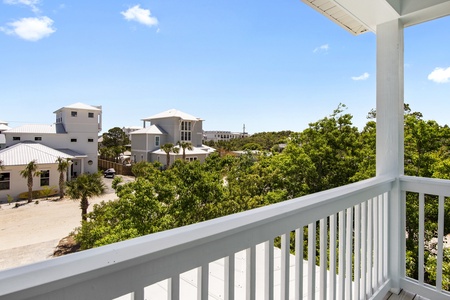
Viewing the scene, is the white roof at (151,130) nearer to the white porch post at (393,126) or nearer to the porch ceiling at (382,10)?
the porch ceiling at (382,10)

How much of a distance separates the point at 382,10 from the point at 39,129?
92.7 inches

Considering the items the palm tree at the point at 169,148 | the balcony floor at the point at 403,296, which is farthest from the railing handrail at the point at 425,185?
the palm tree at the point at 169,148

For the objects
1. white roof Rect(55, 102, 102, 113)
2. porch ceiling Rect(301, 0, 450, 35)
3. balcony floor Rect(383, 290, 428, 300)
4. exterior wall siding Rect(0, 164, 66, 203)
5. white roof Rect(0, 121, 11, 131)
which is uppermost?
porch ceiling Rect(301, 0, 450, 35)

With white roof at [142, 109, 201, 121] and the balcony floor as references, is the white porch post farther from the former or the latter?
white roof at [142, 109, 201, 121]

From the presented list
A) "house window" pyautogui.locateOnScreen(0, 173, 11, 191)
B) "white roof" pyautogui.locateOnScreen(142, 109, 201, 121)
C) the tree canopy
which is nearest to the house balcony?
"house window" pyautogui.locateOnScreen(0, 173, 11, 191)

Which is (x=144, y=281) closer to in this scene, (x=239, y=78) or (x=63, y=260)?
(x=63, y=260)

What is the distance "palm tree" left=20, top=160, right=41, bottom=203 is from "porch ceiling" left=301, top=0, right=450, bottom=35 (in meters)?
2.01

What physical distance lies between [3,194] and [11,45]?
2.03 ft

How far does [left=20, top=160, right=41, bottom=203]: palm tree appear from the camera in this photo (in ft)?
3.86

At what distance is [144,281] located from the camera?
648mm

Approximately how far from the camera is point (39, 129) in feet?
4.09

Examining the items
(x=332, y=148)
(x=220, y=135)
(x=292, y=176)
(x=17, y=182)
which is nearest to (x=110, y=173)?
(x=17, y=182)

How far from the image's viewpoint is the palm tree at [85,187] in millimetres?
1320

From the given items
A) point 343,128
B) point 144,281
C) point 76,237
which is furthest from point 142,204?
point 343,128
